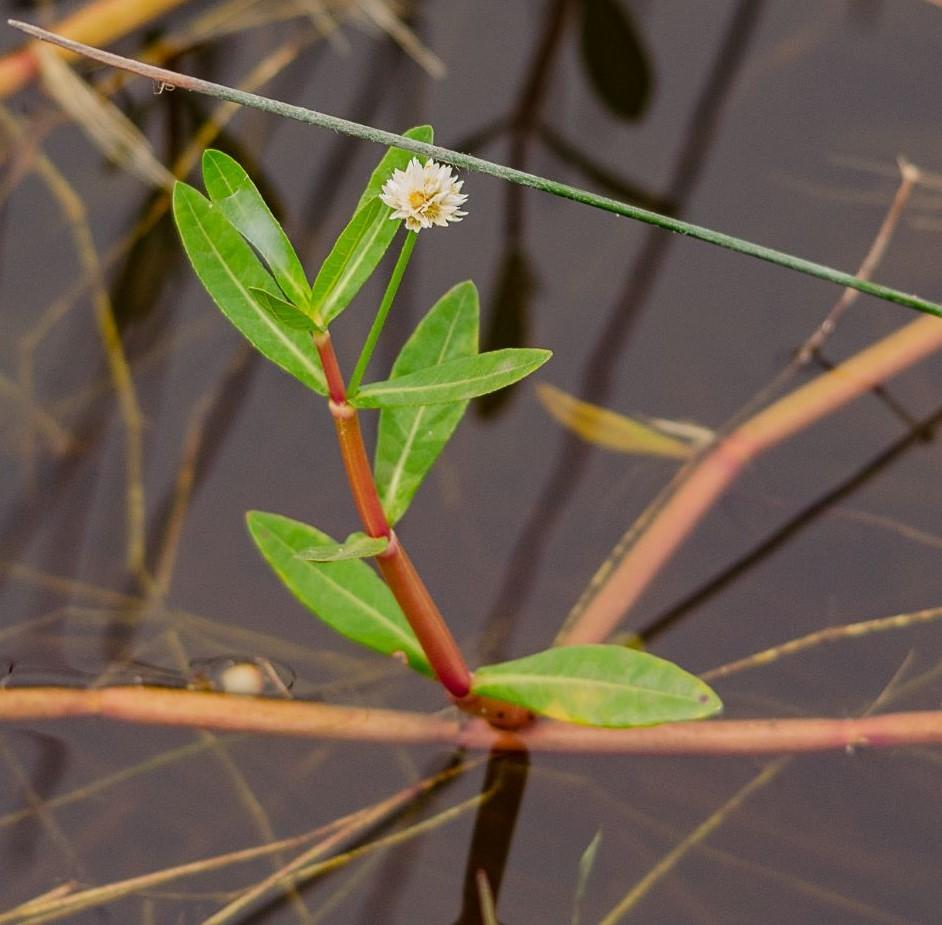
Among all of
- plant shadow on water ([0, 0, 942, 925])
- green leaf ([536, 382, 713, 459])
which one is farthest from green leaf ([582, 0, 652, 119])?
green leaf ([536, 382, 713, 459])

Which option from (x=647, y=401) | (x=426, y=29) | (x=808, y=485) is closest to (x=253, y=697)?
(x=647, y=401)

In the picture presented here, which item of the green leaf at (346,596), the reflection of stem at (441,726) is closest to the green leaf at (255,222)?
the green leaf at (346,596)

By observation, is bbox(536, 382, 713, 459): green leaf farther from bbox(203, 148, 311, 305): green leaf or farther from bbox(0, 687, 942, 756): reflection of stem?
bbox(203, 148, 311, 305): green leaf

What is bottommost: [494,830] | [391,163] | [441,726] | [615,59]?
[494,830]

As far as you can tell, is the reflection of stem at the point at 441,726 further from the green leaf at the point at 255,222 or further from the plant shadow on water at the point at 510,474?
the green leaf at the point at 255,222

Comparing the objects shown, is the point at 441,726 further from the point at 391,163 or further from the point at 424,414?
the point at 391,163

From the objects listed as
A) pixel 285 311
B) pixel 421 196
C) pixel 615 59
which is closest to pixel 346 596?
pixel 285 311
